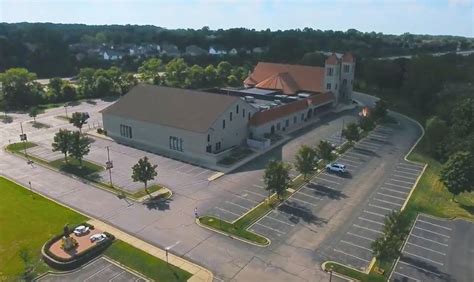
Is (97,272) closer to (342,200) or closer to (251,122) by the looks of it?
(342,200)

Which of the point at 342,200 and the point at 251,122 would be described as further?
the point at 251,122

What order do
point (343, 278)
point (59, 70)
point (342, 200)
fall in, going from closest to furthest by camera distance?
point (343, 278)
point (342, 200)
point (59, 70)

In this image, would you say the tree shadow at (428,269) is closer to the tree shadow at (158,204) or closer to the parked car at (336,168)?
the parked car at (336,168)

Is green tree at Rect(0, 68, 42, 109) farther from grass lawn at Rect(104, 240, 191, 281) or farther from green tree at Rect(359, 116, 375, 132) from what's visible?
green tree at Rect(359, 116, 375, 132)

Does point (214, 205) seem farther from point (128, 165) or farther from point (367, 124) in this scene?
point (367, 124)

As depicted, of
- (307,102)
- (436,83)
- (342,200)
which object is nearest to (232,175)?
(342,200)

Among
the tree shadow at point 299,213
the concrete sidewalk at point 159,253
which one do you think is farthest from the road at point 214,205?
the concrete sidewalk at point 159,253
